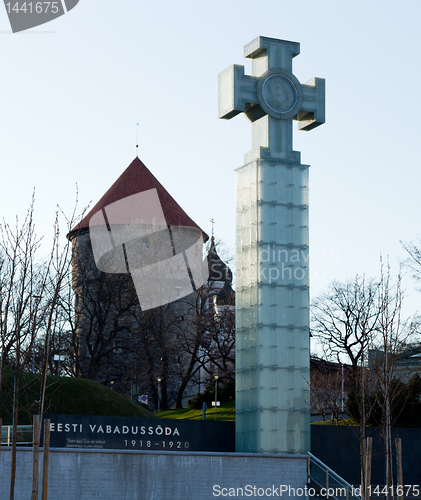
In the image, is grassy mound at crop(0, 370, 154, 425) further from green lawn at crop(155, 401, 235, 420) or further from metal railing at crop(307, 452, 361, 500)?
metal railing at crop(307, 452, 361, 500)

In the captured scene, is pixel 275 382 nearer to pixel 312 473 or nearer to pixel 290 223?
pixel 312 473

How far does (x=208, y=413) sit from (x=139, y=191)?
22.8 m

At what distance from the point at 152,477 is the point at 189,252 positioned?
35.1 meters

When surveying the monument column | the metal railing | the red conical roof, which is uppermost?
the red conical roof

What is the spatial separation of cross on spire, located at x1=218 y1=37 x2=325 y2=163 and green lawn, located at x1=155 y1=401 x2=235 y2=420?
68.0 feet

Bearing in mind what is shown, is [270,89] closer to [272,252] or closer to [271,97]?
[271,97]

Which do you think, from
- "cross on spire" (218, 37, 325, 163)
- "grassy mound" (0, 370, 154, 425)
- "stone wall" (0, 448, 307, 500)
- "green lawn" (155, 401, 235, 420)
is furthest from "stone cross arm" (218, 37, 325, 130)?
"green lawn" (155, 401, 235, 420)

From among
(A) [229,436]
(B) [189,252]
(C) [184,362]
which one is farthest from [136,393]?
(A) [229,436]

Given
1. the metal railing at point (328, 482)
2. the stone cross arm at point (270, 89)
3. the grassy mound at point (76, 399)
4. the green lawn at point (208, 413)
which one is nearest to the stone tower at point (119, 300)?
the green lawn at point (208, 413)

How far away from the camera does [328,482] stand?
24188mm

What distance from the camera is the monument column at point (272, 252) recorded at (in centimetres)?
2586

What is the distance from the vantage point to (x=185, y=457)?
24375mm

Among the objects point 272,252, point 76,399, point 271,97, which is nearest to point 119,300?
point 76,399

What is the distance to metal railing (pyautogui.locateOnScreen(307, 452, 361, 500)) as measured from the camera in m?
23.6
